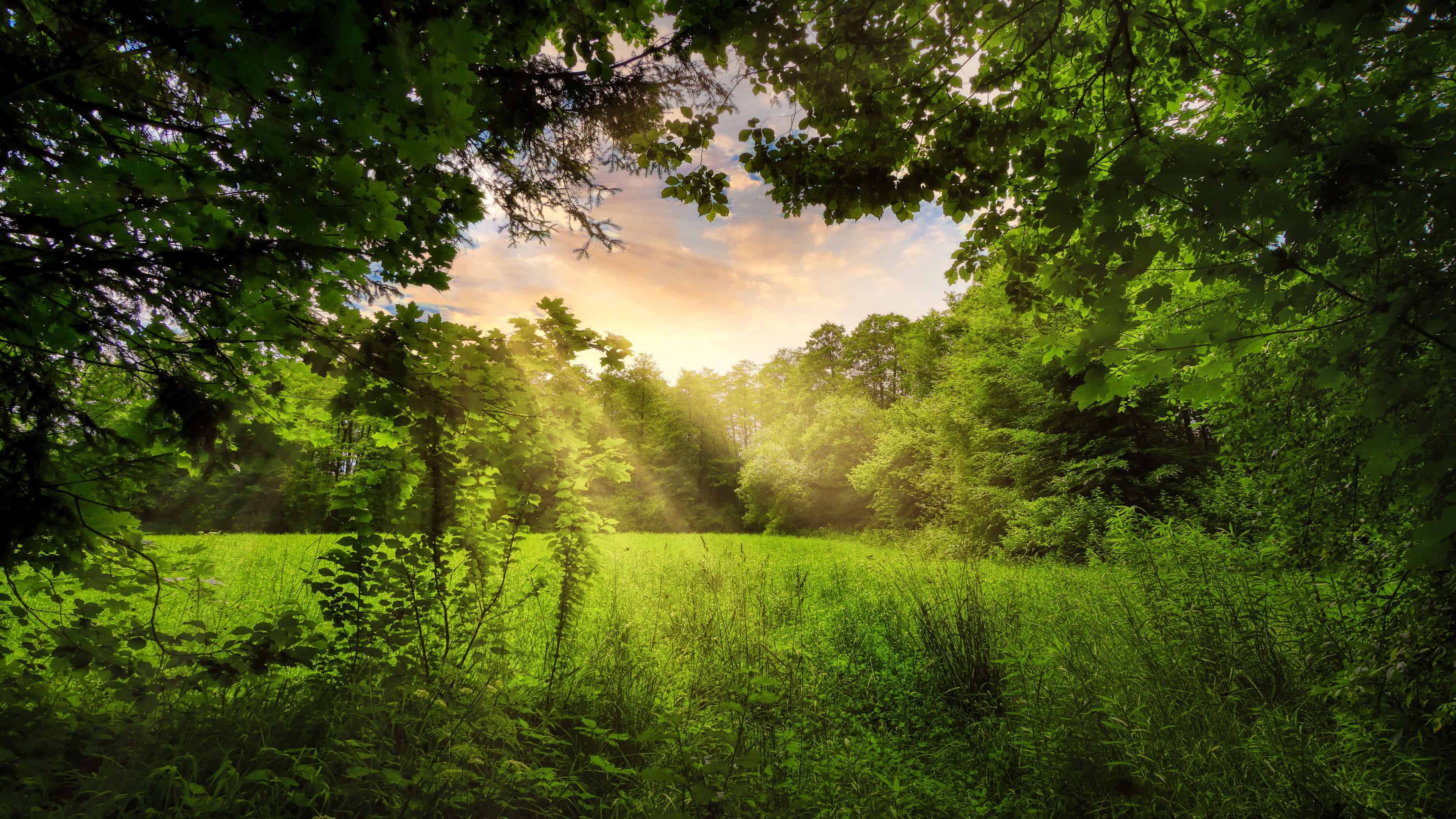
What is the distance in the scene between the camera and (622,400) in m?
3.66

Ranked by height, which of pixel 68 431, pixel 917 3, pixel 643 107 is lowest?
pixel 68 431

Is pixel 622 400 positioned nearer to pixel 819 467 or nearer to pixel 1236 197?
pixel 1236 197

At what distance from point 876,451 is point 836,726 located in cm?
1931

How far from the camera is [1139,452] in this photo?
35.7ft

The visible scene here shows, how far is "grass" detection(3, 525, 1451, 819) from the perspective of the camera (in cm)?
235

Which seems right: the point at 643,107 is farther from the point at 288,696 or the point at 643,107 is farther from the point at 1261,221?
the point at 288,696

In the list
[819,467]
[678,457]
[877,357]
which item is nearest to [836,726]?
[819,467]

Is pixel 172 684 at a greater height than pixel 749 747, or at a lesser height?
greater

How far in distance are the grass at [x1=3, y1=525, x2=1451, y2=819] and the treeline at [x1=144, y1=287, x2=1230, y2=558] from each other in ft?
4.14

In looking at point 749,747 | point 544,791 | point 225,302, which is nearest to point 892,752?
point 749,747

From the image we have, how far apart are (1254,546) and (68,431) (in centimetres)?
976

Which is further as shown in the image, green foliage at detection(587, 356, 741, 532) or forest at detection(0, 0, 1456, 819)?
green foliage at detection(587, 356, 741, 532)

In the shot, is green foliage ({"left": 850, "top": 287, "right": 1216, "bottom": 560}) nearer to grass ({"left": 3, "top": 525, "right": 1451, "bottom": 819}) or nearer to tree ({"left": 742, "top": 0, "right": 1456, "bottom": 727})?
grass ({"left": 3, "top": 525, "right": 1451, "bottom": 819})

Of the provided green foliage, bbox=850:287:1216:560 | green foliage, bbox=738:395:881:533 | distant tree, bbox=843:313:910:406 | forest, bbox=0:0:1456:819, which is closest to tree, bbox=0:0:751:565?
forest, bbox=0:0:1456:819
